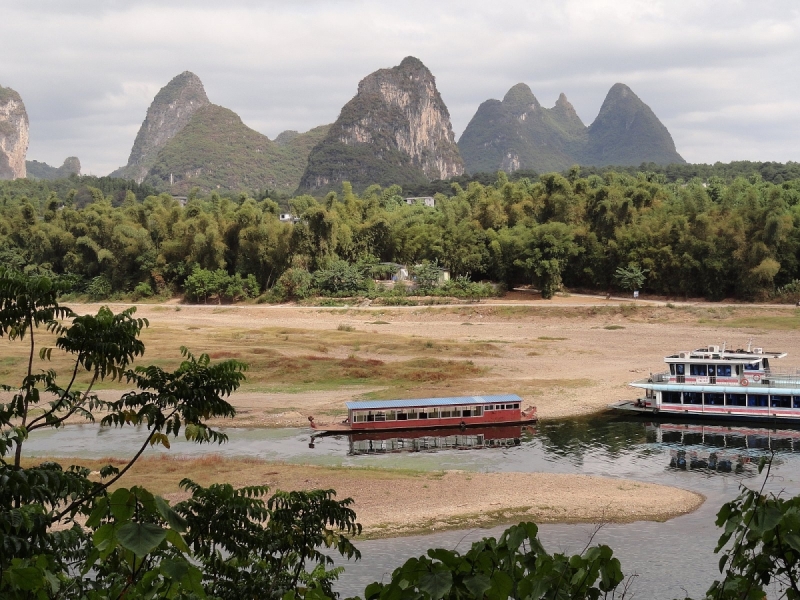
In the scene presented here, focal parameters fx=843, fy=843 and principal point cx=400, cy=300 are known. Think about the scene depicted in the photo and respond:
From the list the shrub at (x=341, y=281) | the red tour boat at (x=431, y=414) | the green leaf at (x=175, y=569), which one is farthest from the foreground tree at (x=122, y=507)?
the shrub at (x=341, y=281)

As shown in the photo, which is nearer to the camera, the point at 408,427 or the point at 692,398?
the point at 408,427

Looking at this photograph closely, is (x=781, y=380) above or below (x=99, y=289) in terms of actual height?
below

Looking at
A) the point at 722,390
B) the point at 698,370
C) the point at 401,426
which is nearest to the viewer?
the point at 401,426

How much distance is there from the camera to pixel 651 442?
36219 mm

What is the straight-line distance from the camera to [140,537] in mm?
4781

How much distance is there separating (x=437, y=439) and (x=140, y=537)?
32688 mm

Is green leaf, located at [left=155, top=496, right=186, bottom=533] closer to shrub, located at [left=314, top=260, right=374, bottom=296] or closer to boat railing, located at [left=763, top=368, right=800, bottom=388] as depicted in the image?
boat railing, located at [left=763, top=368, right=800, bottom=388]

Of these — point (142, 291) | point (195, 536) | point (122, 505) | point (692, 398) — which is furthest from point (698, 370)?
point (142, 291)

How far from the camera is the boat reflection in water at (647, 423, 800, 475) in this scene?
32.3m

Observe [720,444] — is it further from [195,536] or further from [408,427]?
[195,536]

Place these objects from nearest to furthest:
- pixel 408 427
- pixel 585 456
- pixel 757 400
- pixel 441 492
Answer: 1. pixel 441 492
2. pixel 585 456
3. pixel 408 427
4. pixel 757 400

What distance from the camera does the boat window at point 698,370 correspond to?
135 ft

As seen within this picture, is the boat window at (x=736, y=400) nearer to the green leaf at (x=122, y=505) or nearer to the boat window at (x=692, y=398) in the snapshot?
the boat window at (x=692, y=398)

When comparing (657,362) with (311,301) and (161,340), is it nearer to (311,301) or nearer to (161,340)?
(161,340)
